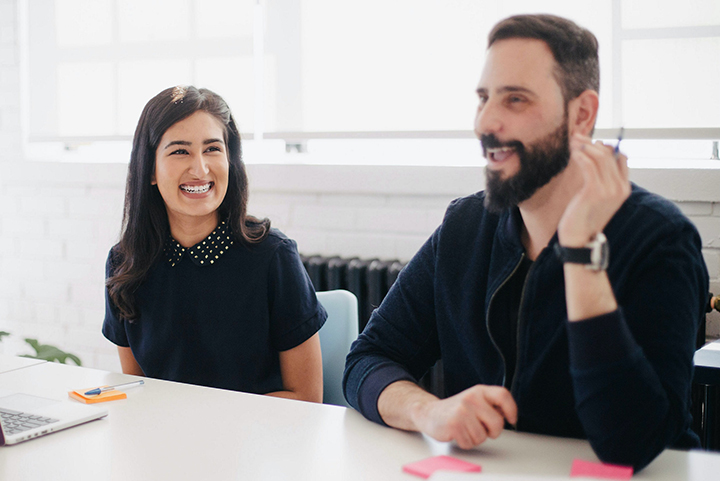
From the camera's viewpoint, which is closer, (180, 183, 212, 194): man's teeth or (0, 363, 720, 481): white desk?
(0, 363, 720, 481): white desk

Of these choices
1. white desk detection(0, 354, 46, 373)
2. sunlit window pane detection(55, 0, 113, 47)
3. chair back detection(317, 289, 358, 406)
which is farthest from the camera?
sunlit window pane detection(55, 0, 113, 47)

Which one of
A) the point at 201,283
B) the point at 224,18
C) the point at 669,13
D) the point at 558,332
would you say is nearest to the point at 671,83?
the point at 669,13

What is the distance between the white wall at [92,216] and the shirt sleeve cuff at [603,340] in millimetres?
1341

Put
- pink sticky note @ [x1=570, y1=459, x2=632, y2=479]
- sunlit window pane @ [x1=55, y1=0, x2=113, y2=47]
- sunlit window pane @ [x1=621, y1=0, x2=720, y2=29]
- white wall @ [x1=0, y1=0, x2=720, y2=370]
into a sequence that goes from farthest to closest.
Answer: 1. sunlit window pane @ [x1=55, y1=0, x2=113, y2=47]
2. white wall @ [x1=0, y1=0, x2=720, y2=370]
3. sunlit window pane @ [x1=621, y1=0, x2=720, y2=29]
4. pink sticky note @ [x1=570, y1=459, x2=632, y2=479]

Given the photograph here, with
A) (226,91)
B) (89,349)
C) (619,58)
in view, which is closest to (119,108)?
(226,91)

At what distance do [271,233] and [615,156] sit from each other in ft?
3.20

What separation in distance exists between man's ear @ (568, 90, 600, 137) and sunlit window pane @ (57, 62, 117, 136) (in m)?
2.28

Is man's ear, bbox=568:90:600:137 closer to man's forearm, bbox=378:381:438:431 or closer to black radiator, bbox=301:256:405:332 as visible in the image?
man's forearm, bbox=378:381:438:431

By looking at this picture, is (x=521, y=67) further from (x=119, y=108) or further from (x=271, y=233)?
(x=119, y=108)

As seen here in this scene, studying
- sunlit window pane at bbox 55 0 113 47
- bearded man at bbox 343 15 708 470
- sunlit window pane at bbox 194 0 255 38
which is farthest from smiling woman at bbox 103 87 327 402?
sunlit window pane at bbox 55 0 113 47

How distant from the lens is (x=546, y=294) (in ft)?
3.98

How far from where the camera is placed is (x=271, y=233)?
182 centimetres

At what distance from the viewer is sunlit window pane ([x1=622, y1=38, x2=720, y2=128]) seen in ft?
6.56

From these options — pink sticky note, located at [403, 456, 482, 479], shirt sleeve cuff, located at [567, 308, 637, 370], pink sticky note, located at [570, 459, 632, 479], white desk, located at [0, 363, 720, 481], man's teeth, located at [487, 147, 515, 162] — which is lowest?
white desk, located at [0, 363, 720, 481]
